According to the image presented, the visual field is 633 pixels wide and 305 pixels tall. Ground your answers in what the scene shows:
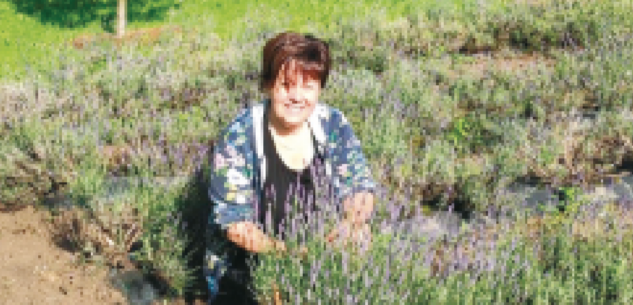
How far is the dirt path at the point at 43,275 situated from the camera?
11.5 ft

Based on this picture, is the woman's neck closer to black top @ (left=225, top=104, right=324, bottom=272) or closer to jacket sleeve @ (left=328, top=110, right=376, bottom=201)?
black top @ (left=225, top=104, right=324, bottom=272)

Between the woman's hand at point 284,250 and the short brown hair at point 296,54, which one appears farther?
the short brown hair at point 296,54

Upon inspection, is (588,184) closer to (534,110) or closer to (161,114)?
(534,110)

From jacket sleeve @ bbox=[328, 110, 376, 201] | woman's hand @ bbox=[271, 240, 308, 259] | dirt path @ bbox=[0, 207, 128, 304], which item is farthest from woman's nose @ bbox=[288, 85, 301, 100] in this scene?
dirt path @ bbox=[0, 207, 128, 304]

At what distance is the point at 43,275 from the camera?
368 centimetres

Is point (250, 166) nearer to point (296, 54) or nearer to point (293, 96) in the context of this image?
point (293, 96)

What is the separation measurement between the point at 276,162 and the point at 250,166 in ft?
0.48

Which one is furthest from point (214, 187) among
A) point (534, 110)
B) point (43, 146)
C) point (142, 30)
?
point (142, 30)

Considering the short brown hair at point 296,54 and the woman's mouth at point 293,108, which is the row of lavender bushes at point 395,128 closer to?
the woman's mouth at point 293,108

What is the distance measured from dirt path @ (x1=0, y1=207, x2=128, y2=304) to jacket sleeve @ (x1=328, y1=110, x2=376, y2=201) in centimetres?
128

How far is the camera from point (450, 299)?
2.72m

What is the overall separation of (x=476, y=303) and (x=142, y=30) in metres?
8.19

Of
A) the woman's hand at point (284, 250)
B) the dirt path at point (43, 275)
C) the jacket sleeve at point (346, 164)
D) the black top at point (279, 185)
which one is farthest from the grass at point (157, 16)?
the woman's hand at point (284, 250)

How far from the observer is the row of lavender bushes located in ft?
9.68
